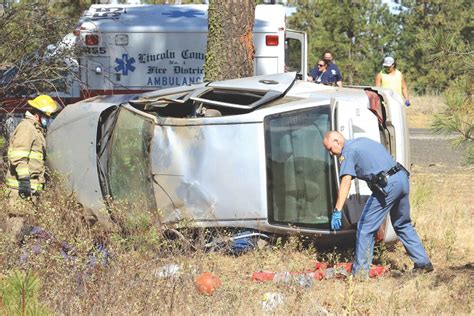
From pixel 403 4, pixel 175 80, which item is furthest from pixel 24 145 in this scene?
pixel 403 4

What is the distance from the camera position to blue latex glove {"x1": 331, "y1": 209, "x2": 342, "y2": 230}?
23.8 feet

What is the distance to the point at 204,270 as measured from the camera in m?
6.91

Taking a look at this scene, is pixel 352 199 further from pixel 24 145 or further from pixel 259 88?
pixel 24 145

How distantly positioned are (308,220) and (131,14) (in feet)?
24.0

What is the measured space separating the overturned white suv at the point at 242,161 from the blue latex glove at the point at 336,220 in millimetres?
221

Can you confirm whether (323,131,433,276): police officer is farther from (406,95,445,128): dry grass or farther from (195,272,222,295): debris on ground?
(406,95,445,128): dry grass

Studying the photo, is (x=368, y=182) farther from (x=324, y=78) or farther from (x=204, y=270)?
(x=324, y=78)

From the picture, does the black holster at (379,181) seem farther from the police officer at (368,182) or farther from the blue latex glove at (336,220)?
the blue latex glove at (336,220)

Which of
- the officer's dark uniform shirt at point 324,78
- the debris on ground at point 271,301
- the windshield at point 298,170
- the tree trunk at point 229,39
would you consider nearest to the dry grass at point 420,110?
the officer's dark uniform shirt at point 324,78

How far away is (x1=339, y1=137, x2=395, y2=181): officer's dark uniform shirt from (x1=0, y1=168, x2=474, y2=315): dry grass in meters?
0.83

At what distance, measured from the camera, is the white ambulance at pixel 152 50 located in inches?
523

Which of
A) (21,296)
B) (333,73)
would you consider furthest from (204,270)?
(333,73)

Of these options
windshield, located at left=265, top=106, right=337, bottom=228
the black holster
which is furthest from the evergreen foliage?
the black holster

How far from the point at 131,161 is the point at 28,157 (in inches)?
38.1
